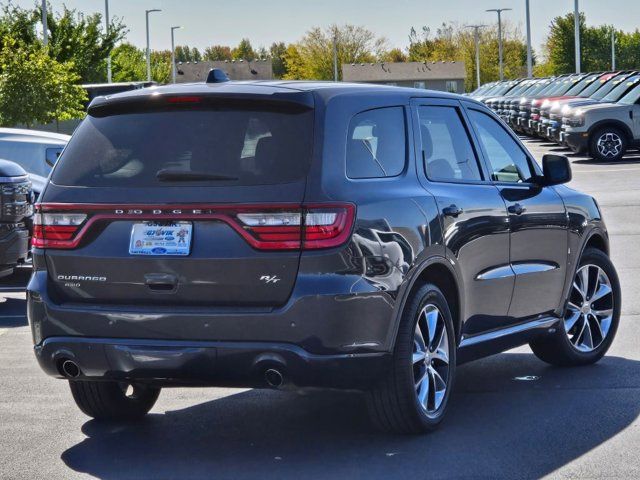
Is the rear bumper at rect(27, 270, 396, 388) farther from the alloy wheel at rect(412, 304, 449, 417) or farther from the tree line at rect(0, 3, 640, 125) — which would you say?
the tree line at rect(0, 3, 640, 125)

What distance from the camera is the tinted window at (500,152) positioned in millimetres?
7848

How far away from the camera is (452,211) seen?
7.04m

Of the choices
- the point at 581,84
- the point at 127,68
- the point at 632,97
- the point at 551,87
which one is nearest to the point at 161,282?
the point at 632,97

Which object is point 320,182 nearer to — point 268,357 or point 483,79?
point 268,357

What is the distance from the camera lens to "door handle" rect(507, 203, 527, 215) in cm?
776

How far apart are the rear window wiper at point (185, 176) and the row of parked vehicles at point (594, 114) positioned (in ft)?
73.5

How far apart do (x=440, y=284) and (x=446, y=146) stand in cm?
77

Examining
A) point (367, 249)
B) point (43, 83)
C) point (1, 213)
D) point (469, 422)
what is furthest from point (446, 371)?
point (43, 83)

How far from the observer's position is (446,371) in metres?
7.00

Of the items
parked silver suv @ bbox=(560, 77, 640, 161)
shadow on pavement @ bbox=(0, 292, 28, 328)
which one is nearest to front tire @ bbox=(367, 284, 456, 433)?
shadow on pavement @ bbox=(0, 292, 28, 328)

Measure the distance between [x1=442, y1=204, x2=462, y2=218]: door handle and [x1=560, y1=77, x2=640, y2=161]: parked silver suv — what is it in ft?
84.4

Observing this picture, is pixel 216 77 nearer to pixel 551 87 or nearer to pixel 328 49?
pixel 551 87

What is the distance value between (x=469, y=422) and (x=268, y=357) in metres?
1.49

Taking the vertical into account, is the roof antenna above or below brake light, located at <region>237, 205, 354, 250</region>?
above
